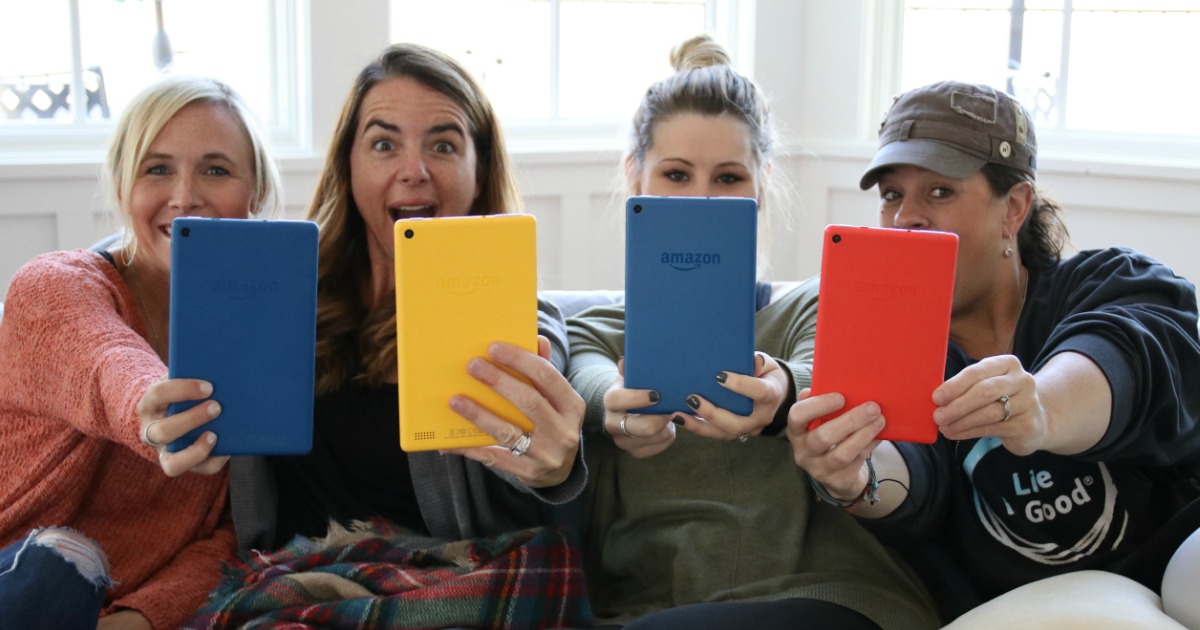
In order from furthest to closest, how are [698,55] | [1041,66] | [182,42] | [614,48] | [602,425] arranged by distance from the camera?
[614,48], [1041,66], [182,42], [698,55], [602,425]

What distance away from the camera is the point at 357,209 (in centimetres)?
190

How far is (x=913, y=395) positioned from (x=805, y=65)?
2.84 metres

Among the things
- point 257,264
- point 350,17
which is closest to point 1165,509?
point 257,264

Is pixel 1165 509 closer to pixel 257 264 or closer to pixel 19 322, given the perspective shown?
pixel 257 264

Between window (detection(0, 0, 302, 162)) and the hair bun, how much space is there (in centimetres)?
149

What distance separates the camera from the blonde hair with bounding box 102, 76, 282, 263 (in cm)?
177

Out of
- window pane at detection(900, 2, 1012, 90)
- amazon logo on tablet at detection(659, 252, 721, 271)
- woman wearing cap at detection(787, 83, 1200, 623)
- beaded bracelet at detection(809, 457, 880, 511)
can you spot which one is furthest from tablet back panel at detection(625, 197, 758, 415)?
window pane at detection(900, 2, 1012, 90)

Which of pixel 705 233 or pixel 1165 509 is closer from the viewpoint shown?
pixel 705 233

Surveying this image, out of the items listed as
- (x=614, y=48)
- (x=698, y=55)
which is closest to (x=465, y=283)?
(x=698, y=55)

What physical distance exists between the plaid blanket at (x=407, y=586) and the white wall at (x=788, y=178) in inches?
74.3

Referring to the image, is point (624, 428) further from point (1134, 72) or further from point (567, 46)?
point (1134, 72)

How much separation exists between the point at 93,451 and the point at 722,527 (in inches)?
33.3

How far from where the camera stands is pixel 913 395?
4.54ft

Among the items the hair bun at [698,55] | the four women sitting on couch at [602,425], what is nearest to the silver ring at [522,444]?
the four women sitting on couch at [602,425]
